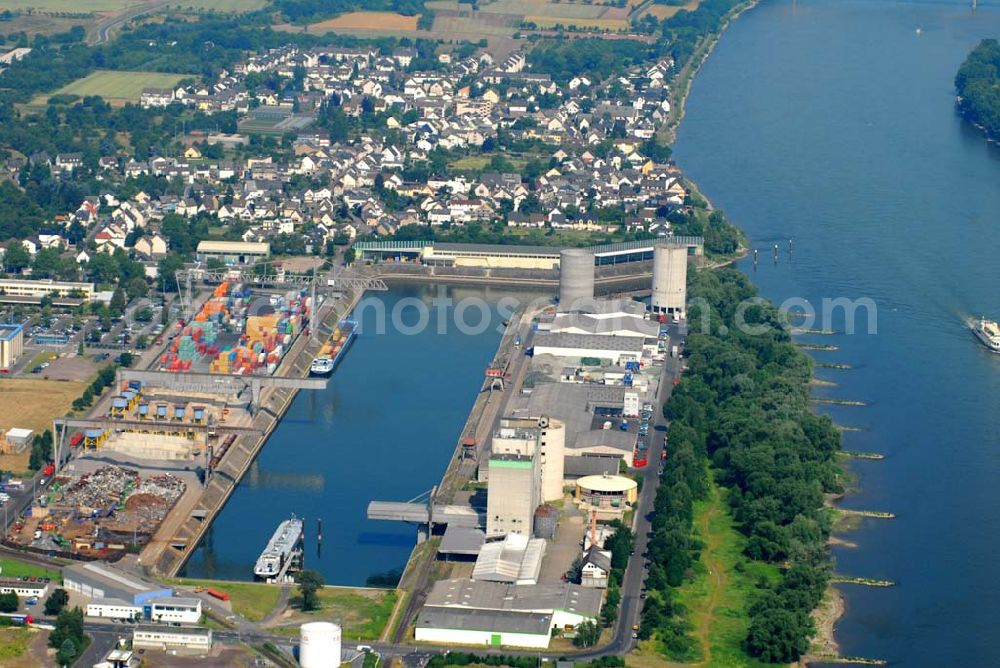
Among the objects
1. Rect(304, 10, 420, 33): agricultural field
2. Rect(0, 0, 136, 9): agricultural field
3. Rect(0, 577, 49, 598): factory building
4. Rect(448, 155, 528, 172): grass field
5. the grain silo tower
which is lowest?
Rect(0, 577, 49, 598): factory building

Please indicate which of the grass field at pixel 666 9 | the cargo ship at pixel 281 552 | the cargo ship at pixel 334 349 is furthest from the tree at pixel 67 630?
the grass field at pixel 666 9

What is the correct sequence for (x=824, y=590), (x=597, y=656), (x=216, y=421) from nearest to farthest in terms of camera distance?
(x=597, y=656)
(x=824, y=590)
(x=216, y=421)

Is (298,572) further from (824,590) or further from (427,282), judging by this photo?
(427,282)

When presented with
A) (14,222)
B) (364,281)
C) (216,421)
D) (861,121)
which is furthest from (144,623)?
(861,121)

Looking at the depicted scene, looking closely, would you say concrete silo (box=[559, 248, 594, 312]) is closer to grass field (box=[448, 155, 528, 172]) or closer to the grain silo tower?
the grain silo tower

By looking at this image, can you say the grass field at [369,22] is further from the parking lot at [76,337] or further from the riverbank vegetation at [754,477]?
the riverbank vegetation at [754,477]

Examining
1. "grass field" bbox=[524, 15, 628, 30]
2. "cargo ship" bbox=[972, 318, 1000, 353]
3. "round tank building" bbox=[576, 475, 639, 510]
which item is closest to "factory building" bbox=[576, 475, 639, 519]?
A: "round tank building" bbox=[576, 475, 639, 510]
